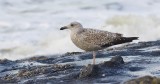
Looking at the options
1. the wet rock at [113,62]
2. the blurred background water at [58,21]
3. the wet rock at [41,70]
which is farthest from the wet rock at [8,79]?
the blurred background water at [58,21]

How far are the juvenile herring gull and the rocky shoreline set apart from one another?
19.2 inches

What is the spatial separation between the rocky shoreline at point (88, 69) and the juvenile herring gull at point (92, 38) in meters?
0.49

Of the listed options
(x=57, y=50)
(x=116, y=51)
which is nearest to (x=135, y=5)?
(x=57, y=50)

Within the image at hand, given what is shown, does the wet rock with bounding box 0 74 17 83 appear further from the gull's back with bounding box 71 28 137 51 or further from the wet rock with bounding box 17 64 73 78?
the gull's back with bounding box 71 28 137 51

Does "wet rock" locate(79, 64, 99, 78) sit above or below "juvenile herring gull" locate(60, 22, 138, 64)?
below

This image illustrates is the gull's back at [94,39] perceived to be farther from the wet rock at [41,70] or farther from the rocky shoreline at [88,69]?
the wet rock at [41,70]

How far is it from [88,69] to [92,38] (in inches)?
33.6

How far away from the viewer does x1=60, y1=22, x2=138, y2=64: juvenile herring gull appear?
1458cm

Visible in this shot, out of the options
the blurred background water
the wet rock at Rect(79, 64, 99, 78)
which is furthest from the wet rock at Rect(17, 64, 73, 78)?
the blurred background water

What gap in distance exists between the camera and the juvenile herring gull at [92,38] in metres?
14.6

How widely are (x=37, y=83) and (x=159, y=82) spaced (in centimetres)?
316

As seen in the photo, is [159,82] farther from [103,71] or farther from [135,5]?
[135,5]

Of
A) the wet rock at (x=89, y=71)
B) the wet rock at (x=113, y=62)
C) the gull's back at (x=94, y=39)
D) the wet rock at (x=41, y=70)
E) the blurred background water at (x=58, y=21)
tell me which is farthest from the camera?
the blurred background water at (x=58, y=21)

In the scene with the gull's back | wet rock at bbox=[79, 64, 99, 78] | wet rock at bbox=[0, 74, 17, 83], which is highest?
the gull's back
